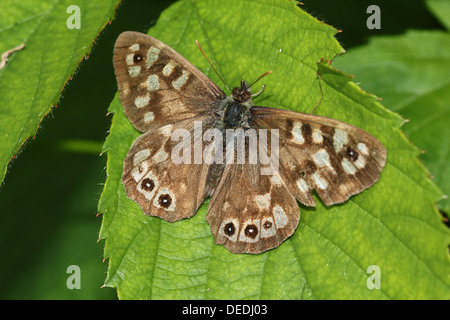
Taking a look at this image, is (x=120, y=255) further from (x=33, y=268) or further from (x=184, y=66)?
(x=33, y=268)

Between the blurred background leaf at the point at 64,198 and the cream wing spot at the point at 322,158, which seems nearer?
the cream wing spot at the point at 322,158

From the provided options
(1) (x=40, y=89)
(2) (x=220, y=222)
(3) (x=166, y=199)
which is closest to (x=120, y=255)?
(3) (x=166, y=199)

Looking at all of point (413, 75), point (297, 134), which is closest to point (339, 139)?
point (297, 134)

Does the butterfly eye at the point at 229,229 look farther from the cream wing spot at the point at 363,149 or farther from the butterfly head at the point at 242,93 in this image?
the cream wing spot at the point at 363,149

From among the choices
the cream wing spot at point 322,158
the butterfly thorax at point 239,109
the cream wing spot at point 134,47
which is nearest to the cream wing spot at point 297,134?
the cream wing spot at point 322,158

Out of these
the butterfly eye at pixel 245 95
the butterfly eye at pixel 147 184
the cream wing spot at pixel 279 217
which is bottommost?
the cream wing spot at pixel 279 217

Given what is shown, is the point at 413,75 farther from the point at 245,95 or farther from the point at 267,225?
the point at 267,225

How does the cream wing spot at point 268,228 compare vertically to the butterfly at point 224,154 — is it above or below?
below

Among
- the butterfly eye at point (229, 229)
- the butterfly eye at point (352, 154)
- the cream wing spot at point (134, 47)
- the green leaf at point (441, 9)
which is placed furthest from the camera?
the green leaf at point (441, 9)
